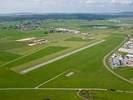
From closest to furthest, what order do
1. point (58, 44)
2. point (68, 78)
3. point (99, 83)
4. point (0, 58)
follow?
point (99, 83) → point (68, 78) → point (0, 58) → point (58, 44)

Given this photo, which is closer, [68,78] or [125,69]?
[68,78]

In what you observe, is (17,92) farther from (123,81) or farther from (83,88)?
(123,81)

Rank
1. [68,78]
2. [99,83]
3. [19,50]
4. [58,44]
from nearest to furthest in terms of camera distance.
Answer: [99,83], [68,78], [19,50], [58,44]

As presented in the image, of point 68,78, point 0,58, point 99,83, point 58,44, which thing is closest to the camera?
point 99,83

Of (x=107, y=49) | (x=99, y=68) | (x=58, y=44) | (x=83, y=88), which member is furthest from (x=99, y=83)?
(x=58, y=44)

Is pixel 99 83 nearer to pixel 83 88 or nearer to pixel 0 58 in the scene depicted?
pixel 83 88

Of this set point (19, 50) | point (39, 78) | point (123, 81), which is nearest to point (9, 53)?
point (19, 50)

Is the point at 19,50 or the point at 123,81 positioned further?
the point at 19,50

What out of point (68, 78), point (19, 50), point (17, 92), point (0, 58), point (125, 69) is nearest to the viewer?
point (17, 92)

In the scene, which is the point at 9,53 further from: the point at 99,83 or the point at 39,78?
the point at 99,83
